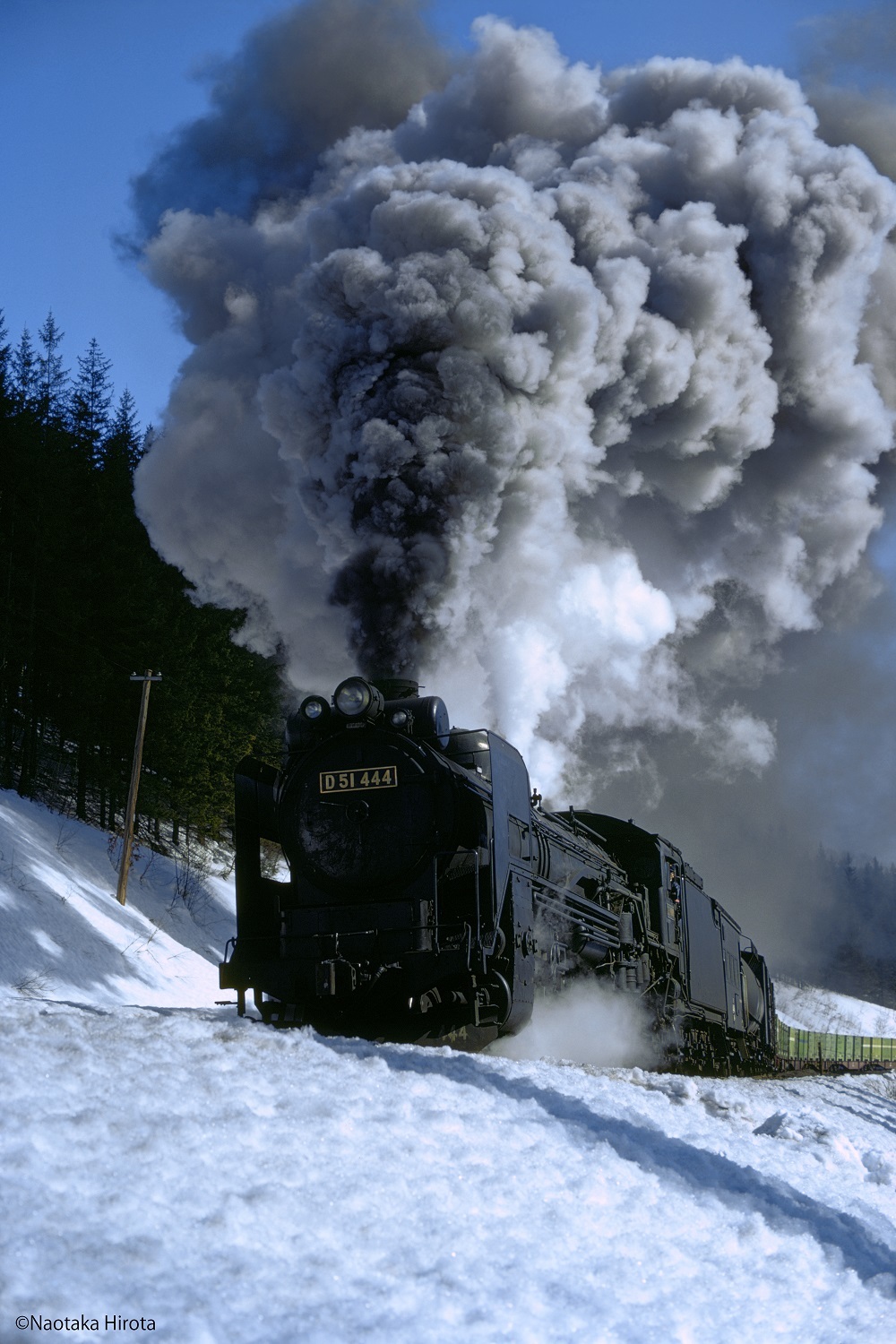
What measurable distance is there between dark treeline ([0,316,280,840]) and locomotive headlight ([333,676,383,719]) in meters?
14.9

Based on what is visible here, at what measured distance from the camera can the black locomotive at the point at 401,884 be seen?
8.17 m

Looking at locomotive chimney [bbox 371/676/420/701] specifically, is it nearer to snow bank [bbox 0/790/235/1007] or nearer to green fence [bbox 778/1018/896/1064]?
snow bank [bbox 0/790/235/1007]

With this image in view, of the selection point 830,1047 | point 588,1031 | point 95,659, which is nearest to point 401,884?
point 588,1031

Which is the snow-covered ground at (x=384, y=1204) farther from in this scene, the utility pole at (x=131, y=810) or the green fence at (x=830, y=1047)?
the green fence at (x=830, y=1047)

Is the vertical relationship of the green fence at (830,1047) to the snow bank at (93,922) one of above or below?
below

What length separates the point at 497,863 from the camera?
27.7 ft

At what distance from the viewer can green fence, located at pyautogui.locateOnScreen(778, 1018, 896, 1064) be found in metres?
29.2

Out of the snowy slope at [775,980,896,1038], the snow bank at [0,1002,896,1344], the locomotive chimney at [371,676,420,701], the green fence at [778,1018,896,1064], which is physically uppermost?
the locomotive chimney at [371,676,420,701]

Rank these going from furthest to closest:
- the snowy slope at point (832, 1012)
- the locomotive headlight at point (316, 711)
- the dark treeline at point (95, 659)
Result: 1. the snowy slope at point (832, 1012)
2. the dark treeline at point (95, 659)
3. the locomotive headlight at point (316, 711)

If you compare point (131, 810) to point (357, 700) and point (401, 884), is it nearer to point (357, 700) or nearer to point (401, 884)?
point (357, 700)

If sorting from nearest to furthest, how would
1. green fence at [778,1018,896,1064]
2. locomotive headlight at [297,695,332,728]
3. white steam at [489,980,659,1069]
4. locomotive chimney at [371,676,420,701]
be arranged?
locomotive headlight at [297,695,332,728] < white steam at [489,980,659,1069] < locomotive chimney at [371,676,420,701] < green fence at [778,1018,896,1064]

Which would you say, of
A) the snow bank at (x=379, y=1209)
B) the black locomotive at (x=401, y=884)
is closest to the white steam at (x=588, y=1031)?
the black locomotive at (x=401, y=884)

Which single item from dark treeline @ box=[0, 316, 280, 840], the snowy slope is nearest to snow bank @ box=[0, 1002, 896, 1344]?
dark treeline @ box=[0, 316, 280, 840]

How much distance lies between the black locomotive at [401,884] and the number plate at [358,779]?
0.01m
